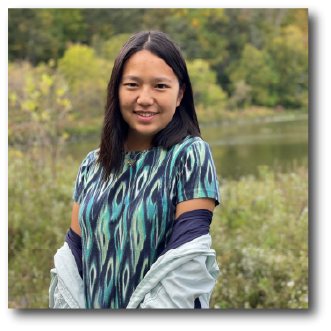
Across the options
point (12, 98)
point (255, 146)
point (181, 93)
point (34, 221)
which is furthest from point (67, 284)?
point (12, 98)

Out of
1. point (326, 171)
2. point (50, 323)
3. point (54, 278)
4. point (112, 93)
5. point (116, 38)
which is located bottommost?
point (50, 323)

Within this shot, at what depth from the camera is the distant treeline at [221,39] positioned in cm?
411

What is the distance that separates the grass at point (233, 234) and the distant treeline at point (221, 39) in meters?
0.81

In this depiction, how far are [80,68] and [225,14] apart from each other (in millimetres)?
1454

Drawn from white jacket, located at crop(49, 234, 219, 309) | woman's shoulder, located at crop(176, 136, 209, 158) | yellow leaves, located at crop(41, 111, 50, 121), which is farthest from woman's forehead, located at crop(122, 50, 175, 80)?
yellow leaves, located at crop(41, 111, 50, 121)

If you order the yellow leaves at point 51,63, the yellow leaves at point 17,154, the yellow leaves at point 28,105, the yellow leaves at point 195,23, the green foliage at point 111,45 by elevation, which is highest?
the yellow leaves at point 195,23

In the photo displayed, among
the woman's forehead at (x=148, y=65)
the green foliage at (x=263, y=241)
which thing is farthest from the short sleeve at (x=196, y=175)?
the green foliage at (x=263, y=241)

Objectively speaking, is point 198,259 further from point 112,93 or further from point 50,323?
point 50,323

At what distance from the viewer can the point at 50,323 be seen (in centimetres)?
164

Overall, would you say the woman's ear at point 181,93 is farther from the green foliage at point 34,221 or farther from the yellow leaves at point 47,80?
the yellow leaves at point 47,80

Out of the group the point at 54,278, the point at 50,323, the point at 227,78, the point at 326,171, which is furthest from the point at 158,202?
the point at 227,78

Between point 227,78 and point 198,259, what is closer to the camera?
point 198,259

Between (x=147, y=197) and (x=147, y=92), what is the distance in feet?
1.06

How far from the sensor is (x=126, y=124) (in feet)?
5.01
